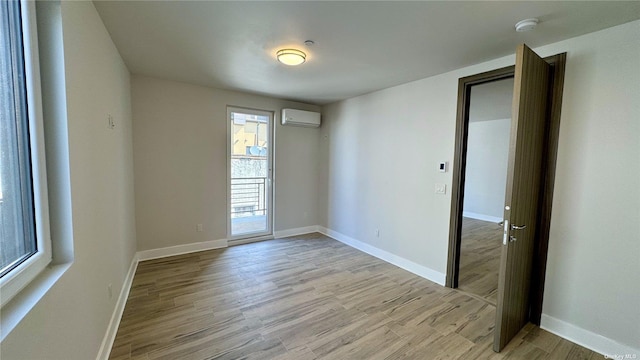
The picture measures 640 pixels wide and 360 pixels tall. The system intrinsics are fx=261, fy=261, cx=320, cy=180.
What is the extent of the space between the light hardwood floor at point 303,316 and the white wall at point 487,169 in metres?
4.47

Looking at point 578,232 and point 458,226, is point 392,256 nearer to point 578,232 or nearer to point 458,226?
point 458,226

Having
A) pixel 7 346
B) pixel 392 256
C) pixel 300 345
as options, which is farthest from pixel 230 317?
pixel 392 256

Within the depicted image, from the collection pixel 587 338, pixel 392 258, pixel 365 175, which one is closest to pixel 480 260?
pixel 392 258

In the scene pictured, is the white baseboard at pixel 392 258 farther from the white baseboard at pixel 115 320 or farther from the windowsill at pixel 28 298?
the windowsill at pixel 28 298

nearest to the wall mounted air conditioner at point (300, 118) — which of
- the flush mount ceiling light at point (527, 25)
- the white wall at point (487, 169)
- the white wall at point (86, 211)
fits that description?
the white wall at point (86, 211)

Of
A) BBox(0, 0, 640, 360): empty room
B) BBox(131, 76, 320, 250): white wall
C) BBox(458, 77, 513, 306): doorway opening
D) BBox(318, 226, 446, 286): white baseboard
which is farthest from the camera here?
BBox(458, 77, 513, 306): doorway opening

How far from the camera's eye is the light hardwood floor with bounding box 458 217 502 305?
3.01 metres

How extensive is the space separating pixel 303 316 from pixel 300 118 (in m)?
3.23

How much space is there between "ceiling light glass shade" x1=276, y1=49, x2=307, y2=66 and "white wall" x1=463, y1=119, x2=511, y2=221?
5.45 metres

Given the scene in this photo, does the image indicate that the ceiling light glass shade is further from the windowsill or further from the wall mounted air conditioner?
the windowsill

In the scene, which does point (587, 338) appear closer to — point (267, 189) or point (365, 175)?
point (365, 175)

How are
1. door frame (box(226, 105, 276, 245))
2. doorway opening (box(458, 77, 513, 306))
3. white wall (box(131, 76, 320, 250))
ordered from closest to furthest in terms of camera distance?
white wall (box(131, 76, 320, 250)), doorway opening (box(458, 77, 513, 306)), door frame (box(226, 105, 276, 245))

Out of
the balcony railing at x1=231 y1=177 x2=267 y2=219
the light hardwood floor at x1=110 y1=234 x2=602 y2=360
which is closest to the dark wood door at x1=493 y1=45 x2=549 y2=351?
the light hardwood floor at x1=110 y1=234 x2=602 y2=360

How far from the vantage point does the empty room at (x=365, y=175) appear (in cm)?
126
